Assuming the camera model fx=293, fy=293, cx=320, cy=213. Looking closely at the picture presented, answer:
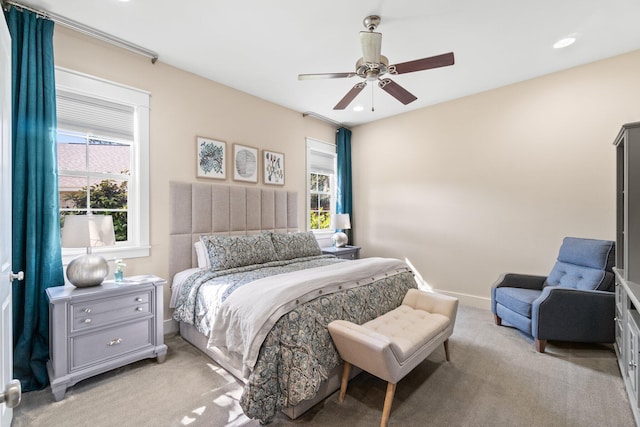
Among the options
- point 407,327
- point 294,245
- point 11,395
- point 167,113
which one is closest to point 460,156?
point 294,245

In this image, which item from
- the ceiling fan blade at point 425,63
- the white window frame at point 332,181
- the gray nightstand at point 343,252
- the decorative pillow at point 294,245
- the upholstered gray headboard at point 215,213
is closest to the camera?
the ceiling fan blade at point 425,63

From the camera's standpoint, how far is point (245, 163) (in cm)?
398

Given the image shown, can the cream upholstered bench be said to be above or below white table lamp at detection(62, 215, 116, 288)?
below

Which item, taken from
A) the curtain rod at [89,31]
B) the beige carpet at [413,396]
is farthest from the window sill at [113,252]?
the curtain rod at [89,31]

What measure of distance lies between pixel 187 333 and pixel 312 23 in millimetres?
3205

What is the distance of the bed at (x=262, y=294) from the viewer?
1.83 m

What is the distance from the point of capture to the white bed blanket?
6.16 feet

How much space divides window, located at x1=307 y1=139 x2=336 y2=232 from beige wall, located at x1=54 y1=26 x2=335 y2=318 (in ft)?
3.14

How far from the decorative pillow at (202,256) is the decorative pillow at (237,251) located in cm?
6

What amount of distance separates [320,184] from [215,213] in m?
2.24

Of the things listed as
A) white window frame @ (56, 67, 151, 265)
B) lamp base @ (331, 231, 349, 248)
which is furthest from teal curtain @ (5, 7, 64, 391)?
lamp base @ (331, 231, 349, 248)

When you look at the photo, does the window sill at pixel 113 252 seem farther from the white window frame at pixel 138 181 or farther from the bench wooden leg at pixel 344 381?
the bench wooden leg at pixel 344 381

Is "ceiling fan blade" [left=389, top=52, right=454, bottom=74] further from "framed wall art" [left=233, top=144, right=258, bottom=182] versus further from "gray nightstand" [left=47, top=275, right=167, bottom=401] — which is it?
"gray nightstand" [left=47, top=275, right=167, bottom=401]

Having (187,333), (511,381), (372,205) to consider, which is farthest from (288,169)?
(511,381)
